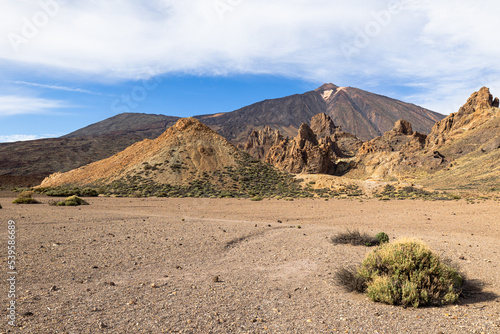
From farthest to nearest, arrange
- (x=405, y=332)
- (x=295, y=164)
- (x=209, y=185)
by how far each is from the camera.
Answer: (x=295, y=164) < (x=209, y=185) < (x=405, y=332)

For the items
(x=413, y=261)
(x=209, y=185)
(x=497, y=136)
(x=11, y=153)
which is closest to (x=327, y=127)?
(x=497, y=136)

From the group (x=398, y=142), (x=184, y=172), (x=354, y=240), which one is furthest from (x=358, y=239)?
(x=398, y=142)

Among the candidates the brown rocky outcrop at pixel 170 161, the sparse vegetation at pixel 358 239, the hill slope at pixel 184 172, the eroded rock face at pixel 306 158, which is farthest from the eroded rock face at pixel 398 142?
the sparse vegetation at pixel 358 239

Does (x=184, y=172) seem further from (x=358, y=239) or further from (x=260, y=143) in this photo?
(x=260, y=143)

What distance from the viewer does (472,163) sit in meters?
57.3

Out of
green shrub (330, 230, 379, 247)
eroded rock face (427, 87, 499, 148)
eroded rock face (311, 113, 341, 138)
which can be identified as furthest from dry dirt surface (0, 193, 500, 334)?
eroded rock face (311, 113, 341, 138)

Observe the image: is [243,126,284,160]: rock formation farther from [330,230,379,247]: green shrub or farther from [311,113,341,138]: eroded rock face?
[330,230,379,247]: green shrub

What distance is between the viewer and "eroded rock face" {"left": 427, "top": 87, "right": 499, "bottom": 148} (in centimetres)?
7619

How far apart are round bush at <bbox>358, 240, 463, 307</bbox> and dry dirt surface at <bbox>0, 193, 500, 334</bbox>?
0.19m

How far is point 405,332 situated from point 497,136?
78.4 metres

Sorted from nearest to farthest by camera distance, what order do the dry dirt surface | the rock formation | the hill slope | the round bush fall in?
the dry dirt surface
the round bush
the hill slope
the rock formation

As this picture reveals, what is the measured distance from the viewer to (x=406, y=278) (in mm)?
5445

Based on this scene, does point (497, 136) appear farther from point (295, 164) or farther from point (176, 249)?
point (176, 249)

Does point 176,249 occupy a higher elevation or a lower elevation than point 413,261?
lower
